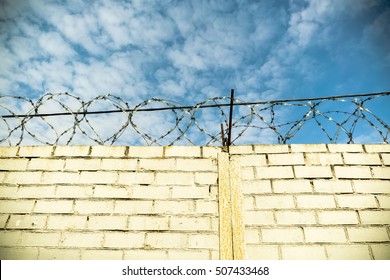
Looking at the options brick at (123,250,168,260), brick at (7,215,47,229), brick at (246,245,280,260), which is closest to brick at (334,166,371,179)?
brick at (246,245,280,260)

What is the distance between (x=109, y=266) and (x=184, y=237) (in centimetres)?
78

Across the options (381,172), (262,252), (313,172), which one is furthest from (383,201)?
(262,252)

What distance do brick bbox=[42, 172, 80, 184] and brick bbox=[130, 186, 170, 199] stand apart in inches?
27.7

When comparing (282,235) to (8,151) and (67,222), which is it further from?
(8,151)

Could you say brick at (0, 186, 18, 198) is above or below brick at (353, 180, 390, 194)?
below

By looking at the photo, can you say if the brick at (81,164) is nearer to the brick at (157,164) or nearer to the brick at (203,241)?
the brick at (157,164)

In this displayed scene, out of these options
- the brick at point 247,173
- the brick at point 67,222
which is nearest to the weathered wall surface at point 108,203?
the brick at point 67,222

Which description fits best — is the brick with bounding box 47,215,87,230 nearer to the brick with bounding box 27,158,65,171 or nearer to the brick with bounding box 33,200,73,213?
the brick with bounding box 33,200,73,213

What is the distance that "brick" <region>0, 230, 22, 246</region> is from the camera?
9.30 ft

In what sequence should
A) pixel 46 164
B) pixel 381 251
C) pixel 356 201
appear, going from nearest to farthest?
pixel 381 251 → pixel 356 201 → pixel 46 164

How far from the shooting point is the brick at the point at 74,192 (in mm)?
3020

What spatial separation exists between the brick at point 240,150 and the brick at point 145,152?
853 millimetres

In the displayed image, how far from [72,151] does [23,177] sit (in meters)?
0.62

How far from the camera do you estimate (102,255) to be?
9.02ft
